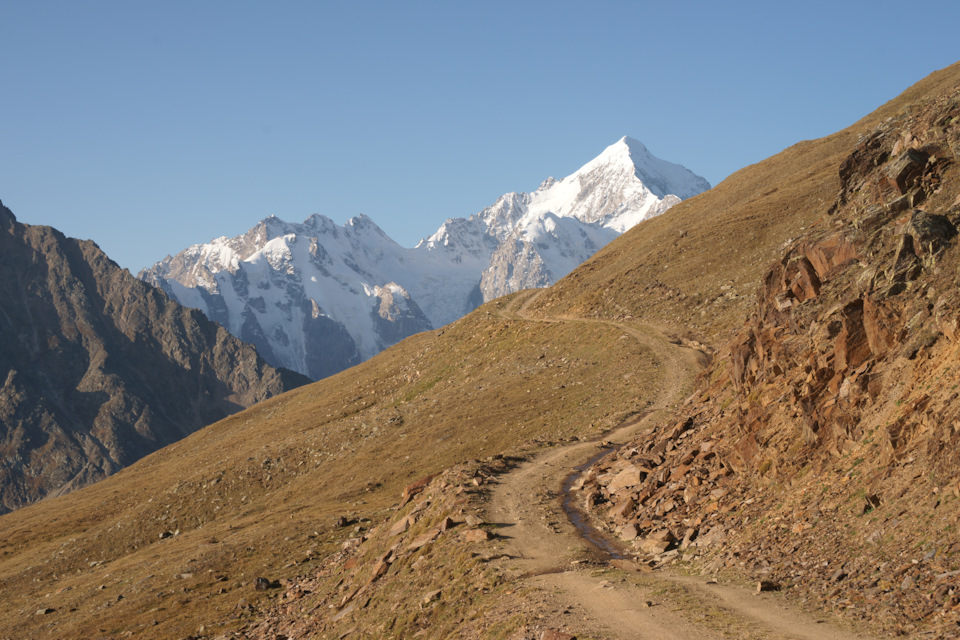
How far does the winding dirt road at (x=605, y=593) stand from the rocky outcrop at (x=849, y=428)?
121 centimetres

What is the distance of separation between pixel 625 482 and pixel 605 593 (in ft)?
37.4

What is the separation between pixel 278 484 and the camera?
217 feet

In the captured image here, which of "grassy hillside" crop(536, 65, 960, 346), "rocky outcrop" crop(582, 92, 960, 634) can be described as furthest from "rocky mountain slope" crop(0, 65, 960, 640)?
"grassy hillside" crop(536, 65, 960, 346)

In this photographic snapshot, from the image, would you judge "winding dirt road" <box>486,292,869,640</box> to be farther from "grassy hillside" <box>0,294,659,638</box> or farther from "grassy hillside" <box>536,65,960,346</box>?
"grassy hillside" <box>536,65,960,346</box>

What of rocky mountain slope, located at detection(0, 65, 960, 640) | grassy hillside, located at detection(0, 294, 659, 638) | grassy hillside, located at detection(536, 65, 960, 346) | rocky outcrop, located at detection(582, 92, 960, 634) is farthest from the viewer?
grassy hillside, located at detection(536, 65, 960, 346)

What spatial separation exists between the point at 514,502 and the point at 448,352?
54.0 meters

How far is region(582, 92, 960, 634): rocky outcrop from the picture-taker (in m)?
18.8

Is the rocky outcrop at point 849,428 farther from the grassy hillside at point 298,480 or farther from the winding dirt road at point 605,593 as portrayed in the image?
the grassy hillside at point 298,480

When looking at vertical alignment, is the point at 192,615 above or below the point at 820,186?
below

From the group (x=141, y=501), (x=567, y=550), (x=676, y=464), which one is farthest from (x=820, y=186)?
(x=141, y=501)

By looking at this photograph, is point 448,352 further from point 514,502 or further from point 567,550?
point 567,550

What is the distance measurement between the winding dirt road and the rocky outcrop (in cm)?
121

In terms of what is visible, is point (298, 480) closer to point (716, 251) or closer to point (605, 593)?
point (605, 593)

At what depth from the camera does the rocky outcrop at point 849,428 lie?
18.8 meters
